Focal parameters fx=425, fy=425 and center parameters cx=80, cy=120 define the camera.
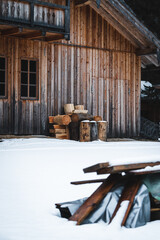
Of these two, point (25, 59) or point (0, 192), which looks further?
point (25, 59)

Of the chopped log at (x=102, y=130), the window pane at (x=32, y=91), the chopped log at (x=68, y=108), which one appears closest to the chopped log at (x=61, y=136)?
the chopped log at (x=68, y=108)

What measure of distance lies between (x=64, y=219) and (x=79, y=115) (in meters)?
10.8

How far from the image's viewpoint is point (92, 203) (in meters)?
4.88

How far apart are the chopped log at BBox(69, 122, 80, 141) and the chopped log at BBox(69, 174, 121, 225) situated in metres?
10.5

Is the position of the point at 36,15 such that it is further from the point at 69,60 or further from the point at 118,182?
the point at 118,182

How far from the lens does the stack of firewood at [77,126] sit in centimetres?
1542

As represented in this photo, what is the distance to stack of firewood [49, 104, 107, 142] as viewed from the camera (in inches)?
607

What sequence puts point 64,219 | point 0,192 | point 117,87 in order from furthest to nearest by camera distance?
point 117,87
point 0,192
point 64,219

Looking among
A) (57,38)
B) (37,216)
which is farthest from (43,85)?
(37,216)

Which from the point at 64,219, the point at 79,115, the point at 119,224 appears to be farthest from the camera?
the point at 79,115

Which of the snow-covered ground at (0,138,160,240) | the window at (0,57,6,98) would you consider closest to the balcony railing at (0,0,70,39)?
the window at (0,57,6,98)

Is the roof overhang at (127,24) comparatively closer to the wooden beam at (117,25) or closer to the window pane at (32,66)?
the wooden beam at (117,25)

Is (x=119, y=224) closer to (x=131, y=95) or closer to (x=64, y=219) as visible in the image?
(x=64, y=219)

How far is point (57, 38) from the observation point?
15773 mm
